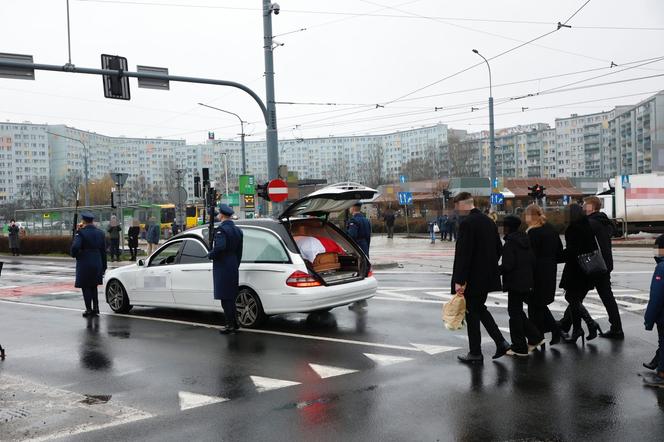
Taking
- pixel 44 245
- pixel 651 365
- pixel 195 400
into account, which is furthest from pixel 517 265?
pixel 44 245

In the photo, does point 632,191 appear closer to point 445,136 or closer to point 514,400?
point 514,400

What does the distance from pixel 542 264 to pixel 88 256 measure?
293 inches

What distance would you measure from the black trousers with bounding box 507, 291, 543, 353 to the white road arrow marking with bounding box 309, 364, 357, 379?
6.12 ft

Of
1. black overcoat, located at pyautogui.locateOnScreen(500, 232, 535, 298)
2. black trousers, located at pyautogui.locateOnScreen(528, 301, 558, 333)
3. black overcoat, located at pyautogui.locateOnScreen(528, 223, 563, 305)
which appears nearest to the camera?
black overcoat, located at pyautogui.locateOnScreen(500, 232, 535, 298)

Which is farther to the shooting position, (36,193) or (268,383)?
(36,193)

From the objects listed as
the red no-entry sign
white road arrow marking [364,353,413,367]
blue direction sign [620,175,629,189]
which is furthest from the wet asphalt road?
blue direction sign [620,175,629,189]

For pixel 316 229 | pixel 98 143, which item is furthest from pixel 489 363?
pixel 98 143

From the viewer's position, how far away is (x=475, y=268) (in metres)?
6.79

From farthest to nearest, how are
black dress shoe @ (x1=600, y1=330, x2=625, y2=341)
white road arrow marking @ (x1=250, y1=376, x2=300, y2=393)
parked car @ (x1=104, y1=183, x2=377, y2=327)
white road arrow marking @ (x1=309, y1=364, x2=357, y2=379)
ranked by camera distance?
parked car @ (x1=104, y1=183, x2=377, y2=327), black dress shoe @ (x1=600, y1=330, x2=625, y2=341), white road arrow marking @ (x1=309, y1=364, x2=357, y2=379), white road arrow marking @ (x1=250, y1=376, x2=300, y2=393)

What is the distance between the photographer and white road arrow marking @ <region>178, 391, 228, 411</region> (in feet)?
18.6

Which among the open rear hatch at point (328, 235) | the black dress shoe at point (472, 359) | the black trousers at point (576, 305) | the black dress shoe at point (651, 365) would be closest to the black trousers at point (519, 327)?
the black dress shoe at point (472, 359)

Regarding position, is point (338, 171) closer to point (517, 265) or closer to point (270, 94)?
point (270, 94)

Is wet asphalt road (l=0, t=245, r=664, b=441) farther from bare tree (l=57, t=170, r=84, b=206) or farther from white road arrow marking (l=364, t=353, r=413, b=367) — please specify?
bare tree (l=57, t=170, r=84, b=206)

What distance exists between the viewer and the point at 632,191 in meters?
33.7
